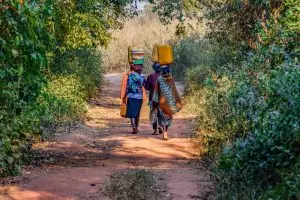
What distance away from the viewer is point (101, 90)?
25.3 metres

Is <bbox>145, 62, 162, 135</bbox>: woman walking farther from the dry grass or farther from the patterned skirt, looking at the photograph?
the dry grass

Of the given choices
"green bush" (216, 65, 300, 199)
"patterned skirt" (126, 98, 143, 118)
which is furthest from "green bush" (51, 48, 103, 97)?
"green bush" (216, 65, 300, 199)

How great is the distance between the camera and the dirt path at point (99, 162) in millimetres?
6865

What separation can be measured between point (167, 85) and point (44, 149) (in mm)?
2933

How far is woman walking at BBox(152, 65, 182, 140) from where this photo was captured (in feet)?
37.9

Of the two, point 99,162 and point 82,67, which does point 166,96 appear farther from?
point 82,67

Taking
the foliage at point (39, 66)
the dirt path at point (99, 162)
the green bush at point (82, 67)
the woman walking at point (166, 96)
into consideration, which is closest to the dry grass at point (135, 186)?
→ the dirt path at point (99, 162)

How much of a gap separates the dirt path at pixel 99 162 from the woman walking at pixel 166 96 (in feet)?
1.54

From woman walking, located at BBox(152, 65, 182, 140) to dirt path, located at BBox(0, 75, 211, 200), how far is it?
18.4 inches

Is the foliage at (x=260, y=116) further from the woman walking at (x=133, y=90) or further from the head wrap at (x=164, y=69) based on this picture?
the woman walking at (x=133, y=90)

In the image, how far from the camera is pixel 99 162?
914 cm

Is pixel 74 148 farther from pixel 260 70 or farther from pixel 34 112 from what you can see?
pixel 260 70

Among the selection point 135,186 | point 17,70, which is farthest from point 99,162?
point 17,70

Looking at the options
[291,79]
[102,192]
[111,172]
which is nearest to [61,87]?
[111,172]
